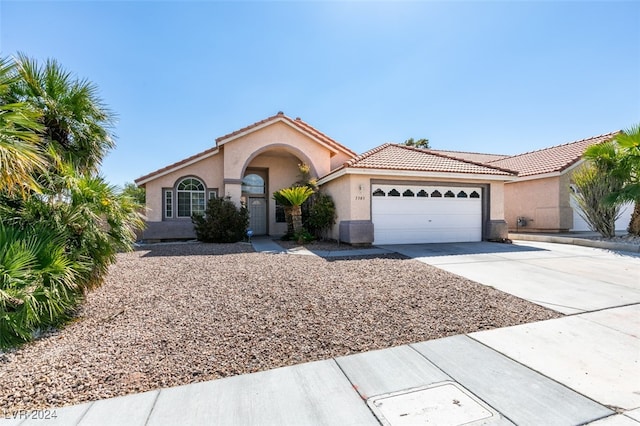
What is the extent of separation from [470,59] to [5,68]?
14.0 metres

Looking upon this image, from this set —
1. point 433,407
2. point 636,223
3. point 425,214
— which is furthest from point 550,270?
point 636,223

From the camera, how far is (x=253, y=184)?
59.4 feet

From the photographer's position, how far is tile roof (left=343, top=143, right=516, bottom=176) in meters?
12.3

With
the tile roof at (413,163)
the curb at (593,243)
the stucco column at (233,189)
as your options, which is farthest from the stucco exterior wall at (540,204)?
the stucco column at (233,189)

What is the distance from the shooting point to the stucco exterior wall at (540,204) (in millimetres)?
15992

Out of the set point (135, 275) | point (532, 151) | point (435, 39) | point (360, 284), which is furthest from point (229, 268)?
point (532, 151)

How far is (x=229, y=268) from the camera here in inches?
321

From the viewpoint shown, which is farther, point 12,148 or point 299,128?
point 299,128

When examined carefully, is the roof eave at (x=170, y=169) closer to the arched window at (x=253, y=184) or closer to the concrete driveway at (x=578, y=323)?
the arched window at (x=253, y=184)

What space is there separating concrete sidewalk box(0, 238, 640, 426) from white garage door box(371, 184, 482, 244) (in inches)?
327

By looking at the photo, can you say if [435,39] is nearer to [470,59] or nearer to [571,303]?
[470,59]

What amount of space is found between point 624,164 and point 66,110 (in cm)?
1888

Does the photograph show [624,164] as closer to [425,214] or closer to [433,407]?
[425,214]

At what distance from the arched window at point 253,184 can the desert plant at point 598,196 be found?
55.3 ft
